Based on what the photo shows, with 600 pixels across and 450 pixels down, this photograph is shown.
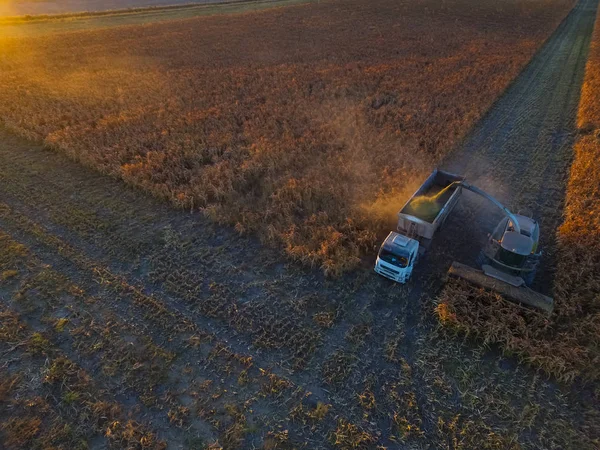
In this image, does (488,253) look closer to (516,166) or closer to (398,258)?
(398,258)

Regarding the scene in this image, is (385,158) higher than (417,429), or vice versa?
(385,158)

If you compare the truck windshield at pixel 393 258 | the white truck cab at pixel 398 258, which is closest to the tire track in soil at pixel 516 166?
the white truck cab at pixel 398 258

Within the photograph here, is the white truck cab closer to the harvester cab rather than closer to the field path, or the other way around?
the harvester cab

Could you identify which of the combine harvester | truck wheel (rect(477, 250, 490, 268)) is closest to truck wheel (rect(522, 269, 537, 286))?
the combine harvester

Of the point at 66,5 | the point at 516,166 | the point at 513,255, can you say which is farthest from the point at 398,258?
the point at 66,5

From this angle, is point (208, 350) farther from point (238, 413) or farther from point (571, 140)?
point (571, 140)

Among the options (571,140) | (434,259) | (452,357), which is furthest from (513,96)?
(452,357)
